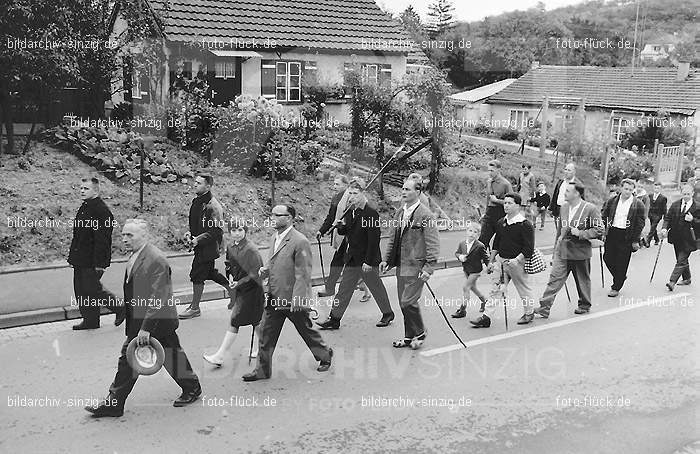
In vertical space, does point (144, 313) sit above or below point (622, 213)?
below

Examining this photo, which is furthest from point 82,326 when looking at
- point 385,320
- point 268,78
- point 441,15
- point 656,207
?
point 441,15

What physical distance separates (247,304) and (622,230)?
21.0 feet

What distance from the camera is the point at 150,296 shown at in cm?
656

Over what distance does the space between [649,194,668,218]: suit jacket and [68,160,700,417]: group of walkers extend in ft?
10.5

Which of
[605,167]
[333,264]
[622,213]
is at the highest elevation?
[622,213]

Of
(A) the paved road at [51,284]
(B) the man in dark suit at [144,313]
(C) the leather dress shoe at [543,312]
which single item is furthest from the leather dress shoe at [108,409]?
(C) the leather dress shoe at [543,312]

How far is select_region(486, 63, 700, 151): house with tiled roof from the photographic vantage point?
117ft

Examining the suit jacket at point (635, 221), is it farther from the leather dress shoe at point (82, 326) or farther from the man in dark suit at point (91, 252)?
the leather dress shoe at point (82, 326)

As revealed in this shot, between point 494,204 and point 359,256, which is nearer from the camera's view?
point 359,256

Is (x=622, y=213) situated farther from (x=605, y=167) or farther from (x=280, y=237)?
(x=605, y=167)

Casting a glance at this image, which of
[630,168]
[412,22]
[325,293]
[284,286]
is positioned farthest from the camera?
[412,22]

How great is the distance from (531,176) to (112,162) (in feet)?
28.2

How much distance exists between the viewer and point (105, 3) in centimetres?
1733

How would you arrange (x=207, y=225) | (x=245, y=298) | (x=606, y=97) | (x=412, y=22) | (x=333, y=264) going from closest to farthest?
1. (x=245, y=298)
2. (x=207, y=225)
3. (x=333, y=264)
4. (x=606, y=97)
5. (x=412, y=22)
